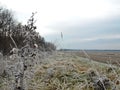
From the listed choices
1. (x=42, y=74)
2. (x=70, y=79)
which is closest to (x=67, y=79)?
(x=70, y=79)

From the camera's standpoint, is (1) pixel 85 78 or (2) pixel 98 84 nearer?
(2) pixel 98 84

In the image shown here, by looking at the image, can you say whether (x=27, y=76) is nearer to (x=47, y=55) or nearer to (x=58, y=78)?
(x=58, y=78)

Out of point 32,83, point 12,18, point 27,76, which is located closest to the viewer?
point 27,76

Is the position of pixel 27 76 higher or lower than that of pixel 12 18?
lower

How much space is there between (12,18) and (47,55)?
25.7 m

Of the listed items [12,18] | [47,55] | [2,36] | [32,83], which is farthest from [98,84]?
[12,18]

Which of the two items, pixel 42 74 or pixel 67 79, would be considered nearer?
pixel 67 79

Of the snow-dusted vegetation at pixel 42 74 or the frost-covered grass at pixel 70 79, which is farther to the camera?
the frost-covered grass at pixel 70 79

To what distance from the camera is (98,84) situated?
5.84 meters

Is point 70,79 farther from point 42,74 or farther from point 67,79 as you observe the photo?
point 42,74

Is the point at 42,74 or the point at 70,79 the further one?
the point at 42,74

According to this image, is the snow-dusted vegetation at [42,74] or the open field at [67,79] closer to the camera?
the snow-dusted vegetation at [42,74]

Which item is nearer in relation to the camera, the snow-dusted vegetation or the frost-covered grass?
the snow-dusted vegetation

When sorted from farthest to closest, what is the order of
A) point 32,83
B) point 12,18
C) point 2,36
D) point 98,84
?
point 12,18, point 2,36, point 32,83, point 98,84
